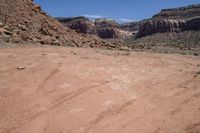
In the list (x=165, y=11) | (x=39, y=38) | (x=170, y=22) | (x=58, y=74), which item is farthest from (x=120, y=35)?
(x=58, y=74)

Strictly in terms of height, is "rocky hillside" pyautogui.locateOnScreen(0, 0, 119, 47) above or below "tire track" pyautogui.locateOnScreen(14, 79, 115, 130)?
above

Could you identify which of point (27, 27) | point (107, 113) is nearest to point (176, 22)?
point (27, 27)

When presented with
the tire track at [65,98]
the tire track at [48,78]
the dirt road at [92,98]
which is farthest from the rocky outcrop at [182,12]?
the tire track at [65,98]

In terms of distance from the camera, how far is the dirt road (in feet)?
20.6

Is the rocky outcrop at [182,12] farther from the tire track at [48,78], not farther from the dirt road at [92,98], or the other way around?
the tire track at [48,78]

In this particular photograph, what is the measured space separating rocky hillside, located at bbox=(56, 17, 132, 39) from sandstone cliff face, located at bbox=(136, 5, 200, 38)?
19.4 m

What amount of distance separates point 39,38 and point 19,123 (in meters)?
11.9

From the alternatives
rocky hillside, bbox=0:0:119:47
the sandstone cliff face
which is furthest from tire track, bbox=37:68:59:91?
the sandstone cliff face

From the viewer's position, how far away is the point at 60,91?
26.6ft

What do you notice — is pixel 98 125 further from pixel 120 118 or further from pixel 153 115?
pixel 153 115

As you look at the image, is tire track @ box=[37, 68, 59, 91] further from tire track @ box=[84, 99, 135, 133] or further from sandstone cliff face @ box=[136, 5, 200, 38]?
sandstone cliff face @ box=[136, 5, 200, 38]

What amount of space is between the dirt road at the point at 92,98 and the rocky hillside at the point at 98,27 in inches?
3528

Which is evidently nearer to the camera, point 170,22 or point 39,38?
point 39,38

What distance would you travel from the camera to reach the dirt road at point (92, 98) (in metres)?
6.28
